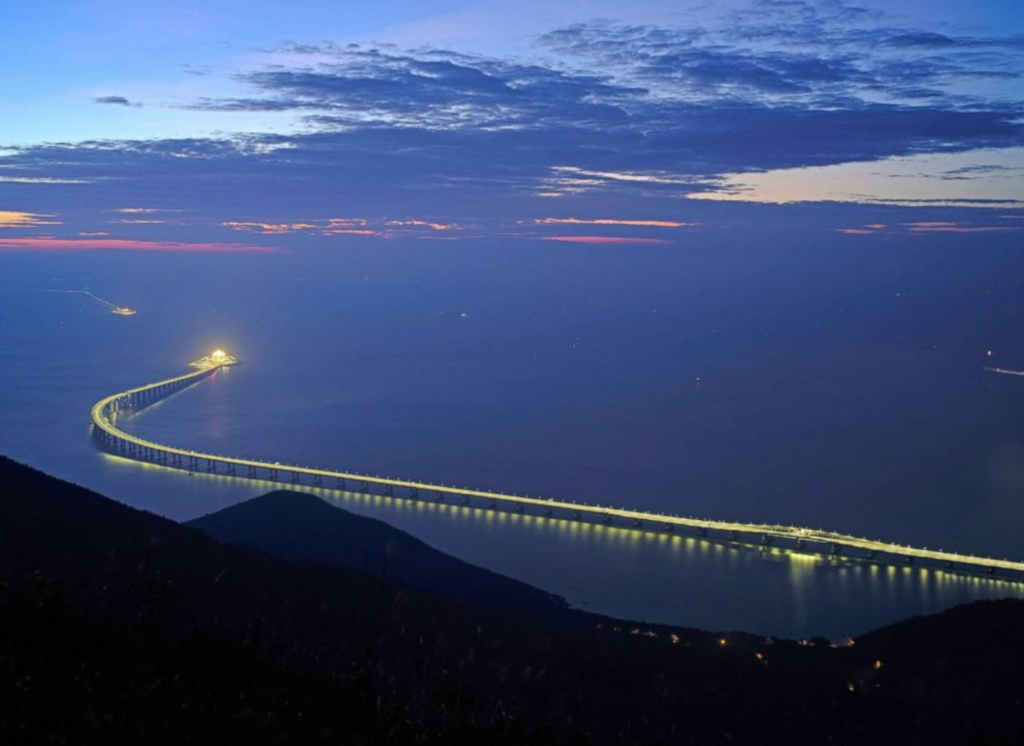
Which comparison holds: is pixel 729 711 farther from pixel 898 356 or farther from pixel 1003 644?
pixel 898 356

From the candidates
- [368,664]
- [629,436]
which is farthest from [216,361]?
[368,664]

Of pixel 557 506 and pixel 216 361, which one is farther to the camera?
pixel 216 361

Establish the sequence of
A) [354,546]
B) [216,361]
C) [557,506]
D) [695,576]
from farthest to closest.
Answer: [216,361]
[557,506]
[695,576]
[354,546]

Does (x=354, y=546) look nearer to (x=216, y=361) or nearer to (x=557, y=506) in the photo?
(x=557, y=506)

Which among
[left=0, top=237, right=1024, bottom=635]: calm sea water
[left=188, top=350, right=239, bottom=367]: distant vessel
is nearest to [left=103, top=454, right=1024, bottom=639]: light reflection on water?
[left=0, top=237, right=1024, bottom=635]: calm sea water

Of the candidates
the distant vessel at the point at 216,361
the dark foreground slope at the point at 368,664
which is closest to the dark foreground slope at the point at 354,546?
the dark foreground slope at the point at 368,664

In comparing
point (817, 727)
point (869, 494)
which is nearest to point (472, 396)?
point (869, 494)
